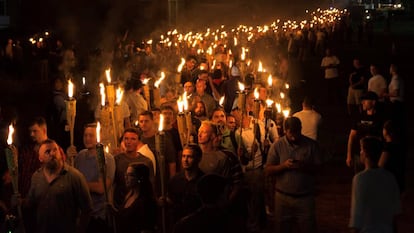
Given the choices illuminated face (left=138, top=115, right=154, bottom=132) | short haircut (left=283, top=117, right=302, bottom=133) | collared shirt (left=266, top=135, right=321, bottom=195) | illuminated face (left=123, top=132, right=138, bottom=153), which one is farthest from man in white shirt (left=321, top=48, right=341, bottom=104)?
illuminated face (left=123, top=132, right=138, bottom=153)

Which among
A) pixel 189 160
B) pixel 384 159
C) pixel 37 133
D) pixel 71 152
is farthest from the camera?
pixel 37 133

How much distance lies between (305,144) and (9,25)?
1227 inches

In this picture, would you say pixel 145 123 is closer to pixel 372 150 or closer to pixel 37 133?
pixel 37 133

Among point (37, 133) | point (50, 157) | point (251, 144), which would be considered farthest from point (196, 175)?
point (251, 144)

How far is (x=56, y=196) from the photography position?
6523mm

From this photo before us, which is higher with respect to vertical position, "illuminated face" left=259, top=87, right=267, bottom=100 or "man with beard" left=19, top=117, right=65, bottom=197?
"illuminated face" left=259, top=87, right=267, bottom=100

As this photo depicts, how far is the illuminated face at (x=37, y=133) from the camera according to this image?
323 inches

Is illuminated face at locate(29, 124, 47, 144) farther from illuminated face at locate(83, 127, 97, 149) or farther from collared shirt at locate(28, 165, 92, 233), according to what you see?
A: collared shirt at locate(28, 165, 92, 233)

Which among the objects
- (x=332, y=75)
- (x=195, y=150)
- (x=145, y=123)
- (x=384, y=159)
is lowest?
(x=384, y=159)

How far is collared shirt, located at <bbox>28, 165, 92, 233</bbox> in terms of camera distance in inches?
257

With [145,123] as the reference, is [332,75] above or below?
above

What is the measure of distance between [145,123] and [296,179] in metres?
1.93

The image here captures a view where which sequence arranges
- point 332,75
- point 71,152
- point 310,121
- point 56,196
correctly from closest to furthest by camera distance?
point 56,196 → point 71,152 → point 310,121 → point 332,75

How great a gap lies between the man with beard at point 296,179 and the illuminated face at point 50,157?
83.8 inches
